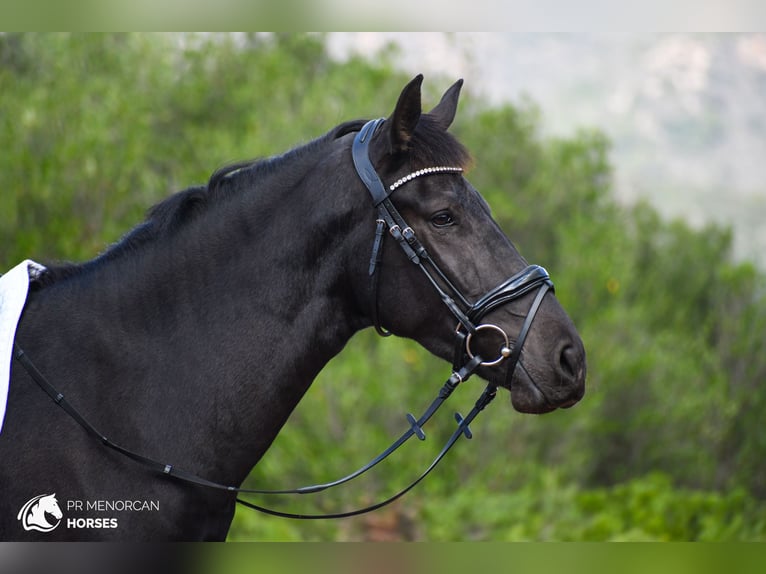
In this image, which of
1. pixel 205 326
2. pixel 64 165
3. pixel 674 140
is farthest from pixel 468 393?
pixel 674 140

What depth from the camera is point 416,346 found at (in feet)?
36.4

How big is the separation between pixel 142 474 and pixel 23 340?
2.36 feet

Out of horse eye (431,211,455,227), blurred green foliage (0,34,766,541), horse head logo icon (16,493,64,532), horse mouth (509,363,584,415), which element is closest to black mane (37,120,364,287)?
horse eye (431,211,455,227)

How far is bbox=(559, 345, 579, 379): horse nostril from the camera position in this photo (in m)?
3.12

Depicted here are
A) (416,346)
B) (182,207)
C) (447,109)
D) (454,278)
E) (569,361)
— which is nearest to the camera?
(569,361)

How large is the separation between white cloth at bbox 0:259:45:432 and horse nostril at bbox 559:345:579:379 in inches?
81.2

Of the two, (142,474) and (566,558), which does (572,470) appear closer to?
(566,558)

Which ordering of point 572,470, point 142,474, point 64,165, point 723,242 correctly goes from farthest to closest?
point 723,242 → point 572,470 → point 64,165 → point 142,474

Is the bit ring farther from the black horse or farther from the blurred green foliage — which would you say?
the blurred green foliage

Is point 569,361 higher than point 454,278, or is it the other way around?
point 454,278

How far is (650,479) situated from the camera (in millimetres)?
12469

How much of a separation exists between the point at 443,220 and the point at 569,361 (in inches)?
28.5

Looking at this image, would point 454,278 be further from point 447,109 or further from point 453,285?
point 447,109

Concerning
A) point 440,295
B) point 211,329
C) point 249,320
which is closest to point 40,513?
point 211,329
